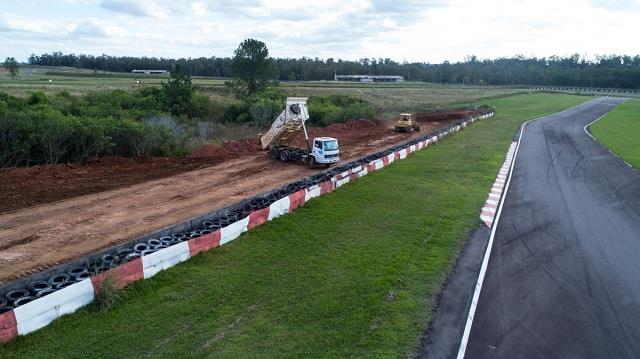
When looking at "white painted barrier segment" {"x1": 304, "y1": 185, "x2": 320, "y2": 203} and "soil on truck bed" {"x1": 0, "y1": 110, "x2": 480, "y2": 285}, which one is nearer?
"soil on truck bed" {"x1": 0, "y1": 110, "x2": 480, "y2": 285}

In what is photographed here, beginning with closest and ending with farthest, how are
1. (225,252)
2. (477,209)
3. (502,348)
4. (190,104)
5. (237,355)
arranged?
(237,355)
(502,348)
(225,252)
(477,209)
(190,104)

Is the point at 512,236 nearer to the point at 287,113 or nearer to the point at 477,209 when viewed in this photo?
the point at 477,209

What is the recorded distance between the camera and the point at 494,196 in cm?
2119

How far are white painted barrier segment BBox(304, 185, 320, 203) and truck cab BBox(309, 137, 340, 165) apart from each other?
24.2 ft

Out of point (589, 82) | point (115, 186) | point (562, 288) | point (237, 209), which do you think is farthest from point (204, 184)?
point (589, 82)

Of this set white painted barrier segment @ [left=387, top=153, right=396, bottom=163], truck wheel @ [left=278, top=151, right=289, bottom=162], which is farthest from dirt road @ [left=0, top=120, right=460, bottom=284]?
white painted barrier segment @ [left=387, top=153, right=396, bottom=163]

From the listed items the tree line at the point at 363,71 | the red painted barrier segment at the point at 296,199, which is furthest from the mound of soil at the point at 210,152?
the tree line at the point at 363,71

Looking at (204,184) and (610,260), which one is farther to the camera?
(204,184)

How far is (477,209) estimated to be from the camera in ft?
62.0

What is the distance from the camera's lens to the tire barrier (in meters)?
9.17

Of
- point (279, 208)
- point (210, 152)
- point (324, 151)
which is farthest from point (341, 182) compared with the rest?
point (210, 152)

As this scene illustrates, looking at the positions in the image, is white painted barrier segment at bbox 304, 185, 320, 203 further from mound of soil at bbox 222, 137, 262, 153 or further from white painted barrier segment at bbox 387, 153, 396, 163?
mound of soil at bbox 222, 137, 262, 153

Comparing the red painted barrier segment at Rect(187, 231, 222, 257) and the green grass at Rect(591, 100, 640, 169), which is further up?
the red painted barrier segment at Rect(187, 231, 222, 257)

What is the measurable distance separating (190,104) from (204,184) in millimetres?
27668
